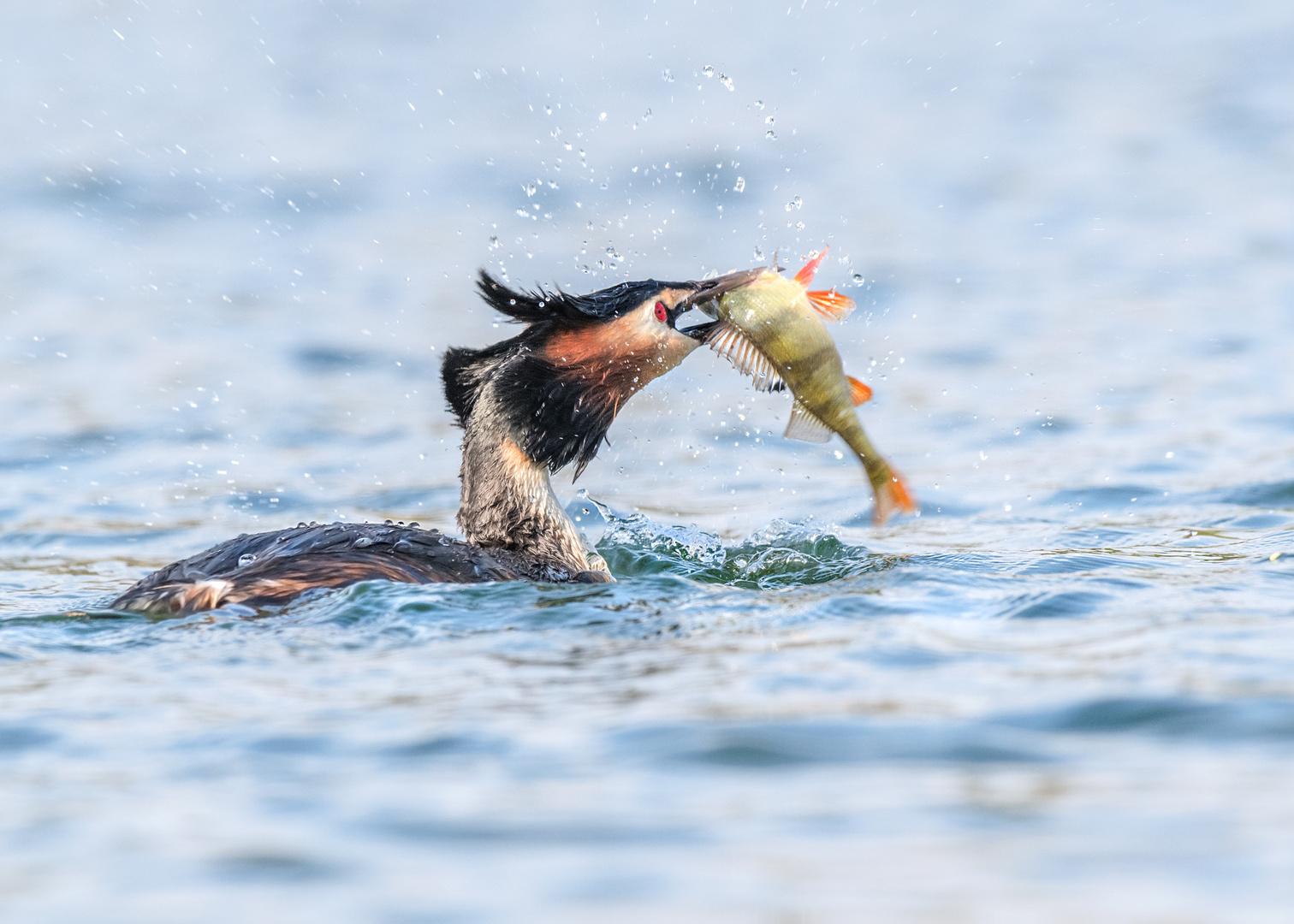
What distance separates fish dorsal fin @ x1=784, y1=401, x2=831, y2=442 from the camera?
21.2ft

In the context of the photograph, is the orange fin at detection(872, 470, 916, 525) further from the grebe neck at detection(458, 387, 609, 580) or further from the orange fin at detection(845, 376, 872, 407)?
the grebe neck at detection(458, 387, 609, 580)

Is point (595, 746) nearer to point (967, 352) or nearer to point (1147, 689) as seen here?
point (1147, 689)

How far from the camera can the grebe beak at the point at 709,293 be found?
6.32 m

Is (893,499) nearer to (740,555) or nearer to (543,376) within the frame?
(740,555)

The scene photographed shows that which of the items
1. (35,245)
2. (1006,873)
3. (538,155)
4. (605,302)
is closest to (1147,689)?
(1006,873)

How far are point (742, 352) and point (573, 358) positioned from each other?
747 mm

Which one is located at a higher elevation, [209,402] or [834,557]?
[209,402]

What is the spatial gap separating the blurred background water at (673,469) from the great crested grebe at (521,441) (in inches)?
15.5

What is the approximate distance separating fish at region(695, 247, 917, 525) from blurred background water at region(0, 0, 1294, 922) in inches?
19.2

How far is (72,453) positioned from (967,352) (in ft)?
21.4

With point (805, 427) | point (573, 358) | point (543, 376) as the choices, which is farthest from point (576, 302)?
point (805, 427)

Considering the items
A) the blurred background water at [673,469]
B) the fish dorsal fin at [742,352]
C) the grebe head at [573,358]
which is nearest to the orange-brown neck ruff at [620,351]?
the grebe head at [573,358]

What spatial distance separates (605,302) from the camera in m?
6.55

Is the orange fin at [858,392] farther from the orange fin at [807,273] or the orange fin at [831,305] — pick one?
the orange fin at [807,273]
